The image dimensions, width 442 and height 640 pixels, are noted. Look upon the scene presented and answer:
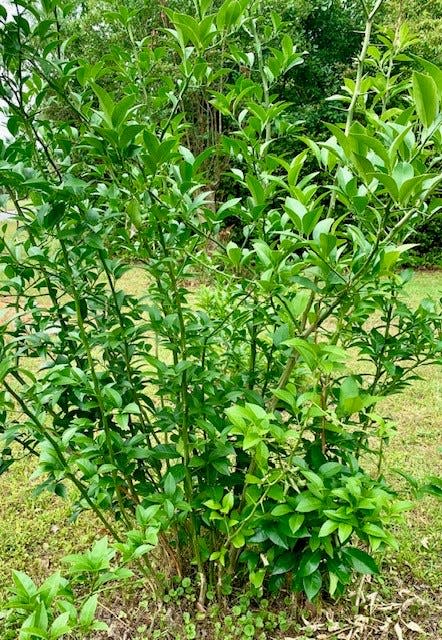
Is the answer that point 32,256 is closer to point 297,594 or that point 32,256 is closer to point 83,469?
point 83,469

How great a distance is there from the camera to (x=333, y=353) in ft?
3.67

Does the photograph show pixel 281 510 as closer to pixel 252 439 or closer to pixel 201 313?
pixel 252 439

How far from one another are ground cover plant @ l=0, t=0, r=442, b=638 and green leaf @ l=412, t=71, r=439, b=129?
0.08 meters

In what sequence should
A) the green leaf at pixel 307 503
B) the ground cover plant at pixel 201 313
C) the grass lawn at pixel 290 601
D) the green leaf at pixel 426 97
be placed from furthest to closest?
the grass lawn at pixel 290 601
the green leaf at pixel 307 503
the ground cover plant at pixel 201 313
the green leaf at pixel 426 97

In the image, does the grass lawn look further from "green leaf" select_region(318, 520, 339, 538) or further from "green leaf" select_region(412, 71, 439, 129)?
"green leaf" select_region(412, 71, 439, 129)

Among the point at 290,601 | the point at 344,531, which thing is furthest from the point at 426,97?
the point at 290,601

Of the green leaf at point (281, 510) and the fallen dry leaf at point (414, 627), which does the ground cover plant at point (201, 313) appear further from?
the fallen dry leaf at point (414, 627)

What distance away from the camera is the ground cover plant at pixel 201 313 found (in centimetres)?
110

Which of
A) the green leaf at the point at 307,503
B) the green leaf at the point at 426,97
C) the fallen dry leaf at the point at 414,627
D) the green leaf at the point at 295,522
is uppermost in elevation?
the green leaf at the point at 426,97

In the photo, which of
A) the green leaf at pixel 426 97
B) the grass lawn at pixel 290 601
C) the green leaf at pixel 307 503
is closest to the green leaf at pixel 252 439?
the green leaf at pixel 307 503

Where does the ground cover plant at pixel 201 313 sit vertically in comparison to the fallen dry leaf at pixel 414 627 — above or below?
above

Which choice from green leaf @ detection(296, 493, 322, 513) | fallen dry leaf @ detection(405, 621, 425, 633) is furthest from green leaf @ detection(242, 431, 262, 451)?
fallen dry leaf @ detection(405, 621, 425, 633)

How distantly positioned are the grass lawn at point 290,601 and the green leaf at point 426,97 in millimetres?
1132

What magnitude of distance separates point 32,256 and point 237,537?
0.87 m
